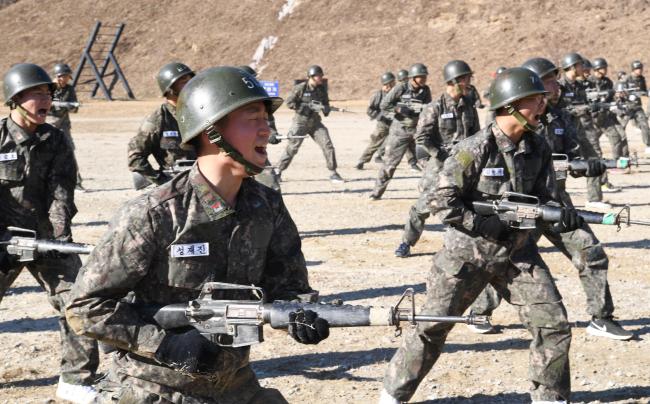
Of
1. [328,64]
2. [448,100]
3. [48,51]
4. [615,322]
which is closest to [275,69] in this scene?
[328,64]

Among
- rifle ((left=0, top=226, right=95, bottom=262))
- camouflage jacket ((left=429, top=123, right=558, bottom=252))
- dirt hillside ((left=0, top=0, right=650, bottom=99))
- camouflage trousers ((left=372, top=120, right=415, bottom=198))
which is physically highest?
dirt hillside ((left=0, top=0, right=650, bottom=99))

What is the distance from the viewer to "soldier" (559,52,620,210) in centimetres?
1256

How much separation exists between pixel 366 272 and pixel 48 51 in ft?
166

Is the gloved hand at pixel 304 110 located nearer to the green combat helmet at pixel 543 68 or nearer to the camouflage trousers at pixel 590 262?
the green combat helmet at pixel 543 68

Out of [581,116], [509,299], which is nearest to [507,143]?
[509,299]

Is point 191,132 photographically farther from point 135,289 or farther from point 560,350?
point 560,350

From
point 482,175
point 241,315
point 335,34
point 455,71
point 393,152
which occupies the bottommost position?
point 241,315

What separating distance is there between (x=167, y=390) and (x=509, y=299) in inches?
110

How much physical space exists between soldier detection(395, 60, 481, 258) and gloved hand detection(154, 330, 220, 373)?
7197 mm

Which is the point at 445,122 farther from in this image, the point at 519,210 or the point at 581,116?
the point at 519,210

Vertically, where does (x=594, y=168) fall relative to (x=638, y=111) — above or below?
below

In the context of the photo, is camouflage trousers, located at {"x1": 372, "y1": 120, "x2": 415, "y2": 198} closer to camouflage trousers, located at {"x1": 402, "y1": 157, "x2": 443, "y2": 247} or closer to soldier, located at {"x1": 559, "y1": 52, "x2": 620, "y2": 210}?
soldier, located at {"x1": 559, "y1": 52, "x2": 620, "y2": 210}

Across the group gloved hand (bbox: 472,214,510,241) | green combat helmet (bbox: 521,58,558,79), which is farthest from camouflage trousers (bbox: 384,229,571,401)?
green combat helmet (bbox: 521,58,558,79)

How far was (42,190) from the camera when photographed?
20.1ft
